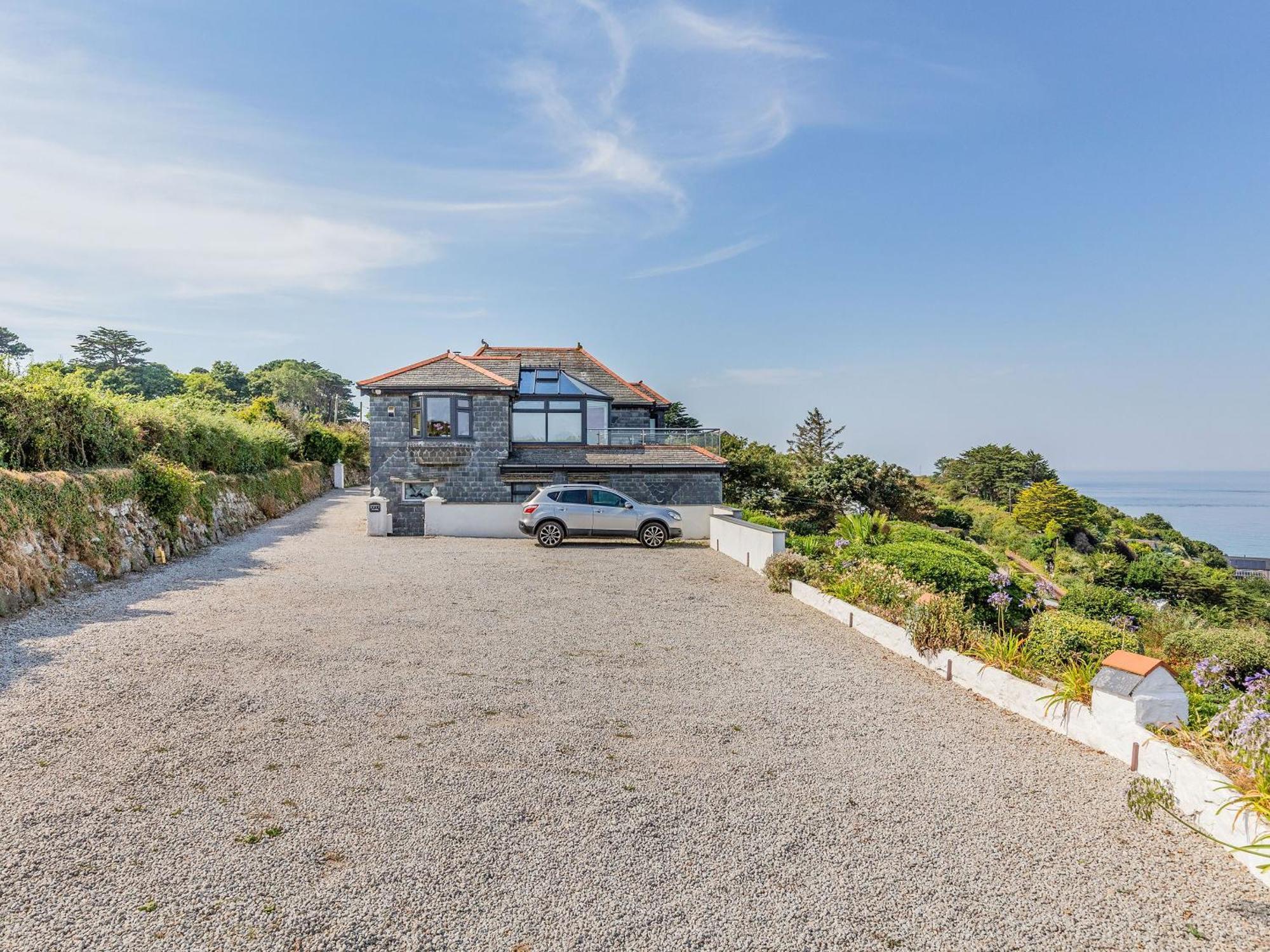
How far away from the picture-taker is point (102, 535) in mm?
10977

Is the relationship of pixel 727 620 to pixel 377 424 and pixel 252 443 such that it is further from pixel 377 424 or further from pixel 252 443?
pixel 252 443

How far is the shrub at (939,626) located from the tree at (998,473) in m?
56.5

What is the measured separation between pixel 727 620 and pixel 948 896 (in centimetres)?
609

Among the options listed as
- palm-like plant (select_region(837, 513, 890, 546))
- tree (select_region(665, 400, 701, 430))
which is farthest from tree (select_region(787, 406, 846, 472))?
palm-like plant (select_region(837, 513, 890, 546))

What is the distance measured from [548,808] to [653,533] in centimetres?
1362

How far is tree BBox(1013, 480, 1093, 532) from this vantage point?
1791 inches

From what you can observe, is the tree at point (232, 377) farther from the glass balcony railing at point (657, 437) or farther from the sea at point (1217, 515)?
Result: the sea at point (1217, 515)

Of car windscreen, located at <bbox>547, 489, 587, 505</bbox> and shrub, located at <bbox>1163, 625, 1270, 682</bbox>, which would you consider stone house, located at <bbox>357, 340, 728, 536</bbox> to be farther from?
shrub, located at <bbox>1163, 625, 1270, 682</bbox>

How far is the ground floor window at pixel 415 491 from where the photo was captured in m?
22.2

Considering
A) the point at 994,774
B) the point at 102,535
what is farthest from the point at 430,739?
the point at 102,535

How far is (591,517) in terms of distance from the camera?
57.2 ft

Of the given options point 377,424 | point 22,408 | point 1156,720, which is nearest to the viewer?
point 1156,720

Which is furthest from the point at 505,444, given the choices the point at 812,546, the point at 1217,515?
the point at 1217,515

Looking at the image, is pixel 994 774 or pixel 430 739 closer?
pixel 994 774
